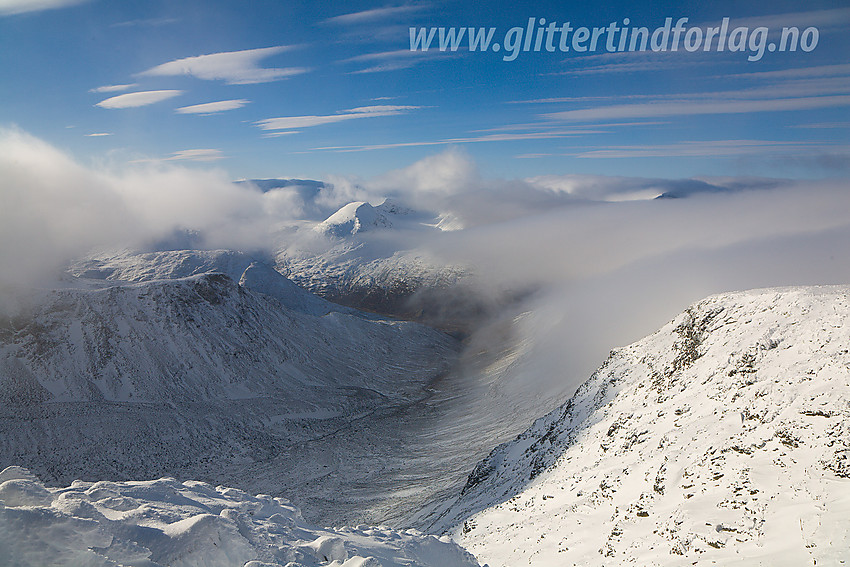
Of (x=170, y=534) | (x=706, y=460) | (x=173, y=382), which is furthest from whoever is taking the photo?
(x=173, y=382)

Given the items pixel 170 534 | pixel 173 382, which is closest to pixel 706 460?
pixel 170 534

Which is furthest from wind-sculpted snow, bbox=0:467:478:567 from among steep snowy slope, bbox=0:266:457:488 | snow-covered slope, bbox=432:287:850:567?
steep snowy slope, bbox=0:266:457:488

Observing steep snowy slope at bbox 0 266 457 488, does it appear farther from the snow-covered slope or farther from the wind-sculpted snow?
the wind-sculpted snow

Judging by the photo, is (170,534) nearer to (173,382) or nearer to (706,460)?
(706,460)

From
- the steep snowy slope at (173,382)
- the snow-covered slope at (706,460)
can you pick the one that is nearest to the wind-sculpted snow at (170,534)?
the snow-covered slope at (706,460)

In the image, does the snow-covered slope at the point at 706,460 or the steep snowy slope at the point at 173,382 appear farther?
the steep snowy slope at the point at 173,382

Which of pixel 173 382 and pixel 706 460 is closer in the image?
pixel 706 460

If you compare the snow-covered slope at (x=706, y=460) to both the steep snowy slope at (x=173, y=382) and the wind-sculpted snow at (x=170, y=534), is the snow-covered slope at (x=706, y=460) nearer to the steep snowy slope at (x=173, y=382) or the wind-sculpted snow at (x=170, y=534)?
the wind-sculpted snow at (x=170, y=534)

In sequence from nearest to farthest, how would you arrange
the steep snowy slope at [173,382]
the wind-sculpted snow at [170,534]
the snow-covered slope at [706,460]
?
the wind-sculpted snow at [170,534], the snow-covered slope at [706,460], the steep snowy slope at [173,382]
